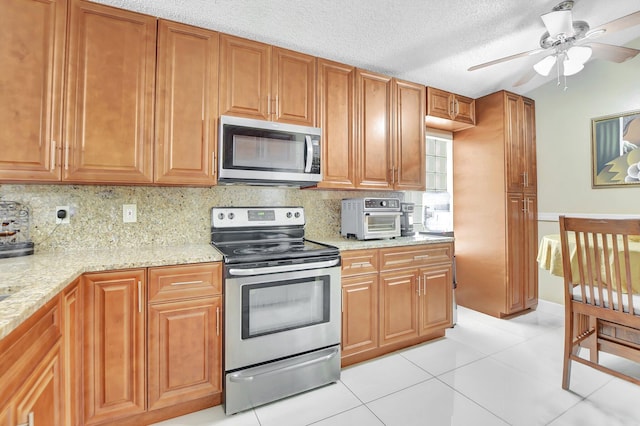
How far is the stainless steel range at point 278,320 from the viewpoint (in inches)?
69.6

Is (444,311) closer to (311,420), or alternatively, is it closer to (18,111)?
(311,420)

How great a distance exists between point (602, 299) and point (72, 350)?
2878 mm

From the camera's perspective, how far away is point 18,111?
Result: 1574 mm

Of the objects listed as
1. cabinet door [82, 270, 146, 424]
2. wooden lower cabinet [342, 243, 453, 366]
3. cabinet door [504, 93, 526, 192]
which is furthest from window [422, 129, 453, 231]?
cabinet door [82, 270, 146, 424]

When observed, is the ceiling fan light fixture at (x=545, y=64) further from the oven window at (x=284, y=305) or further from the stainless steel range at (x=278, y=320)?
the oven window at (x=284, y=305)

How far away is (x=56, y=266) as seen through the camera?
4.78 ft

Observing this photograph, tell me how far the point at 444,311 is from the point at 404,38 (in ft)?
7.64

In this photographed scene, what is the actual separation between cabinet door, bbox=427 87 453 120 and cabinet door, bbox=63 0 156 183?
2.41 metres

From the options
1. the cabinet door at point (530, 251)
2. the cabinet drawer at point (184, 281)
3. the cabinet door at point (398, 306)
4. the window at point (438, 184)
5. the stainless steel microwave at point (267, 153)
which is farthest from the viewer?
the window at point (438, 184)

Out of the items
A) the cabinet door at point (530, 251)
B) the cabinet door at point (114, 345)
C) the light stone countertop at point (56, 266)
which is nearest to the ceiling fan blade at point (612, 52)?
the cabinet door at point (530, 251)

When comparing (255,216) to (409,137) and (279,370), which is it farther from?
(409,137)

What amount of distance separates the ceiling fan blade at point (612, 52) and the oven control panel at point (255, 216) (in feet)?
8.11

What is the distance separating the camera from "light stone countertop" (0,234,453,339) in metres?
0.92

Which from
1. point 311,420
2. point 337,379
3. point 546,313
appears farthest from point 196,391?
point 546,313
